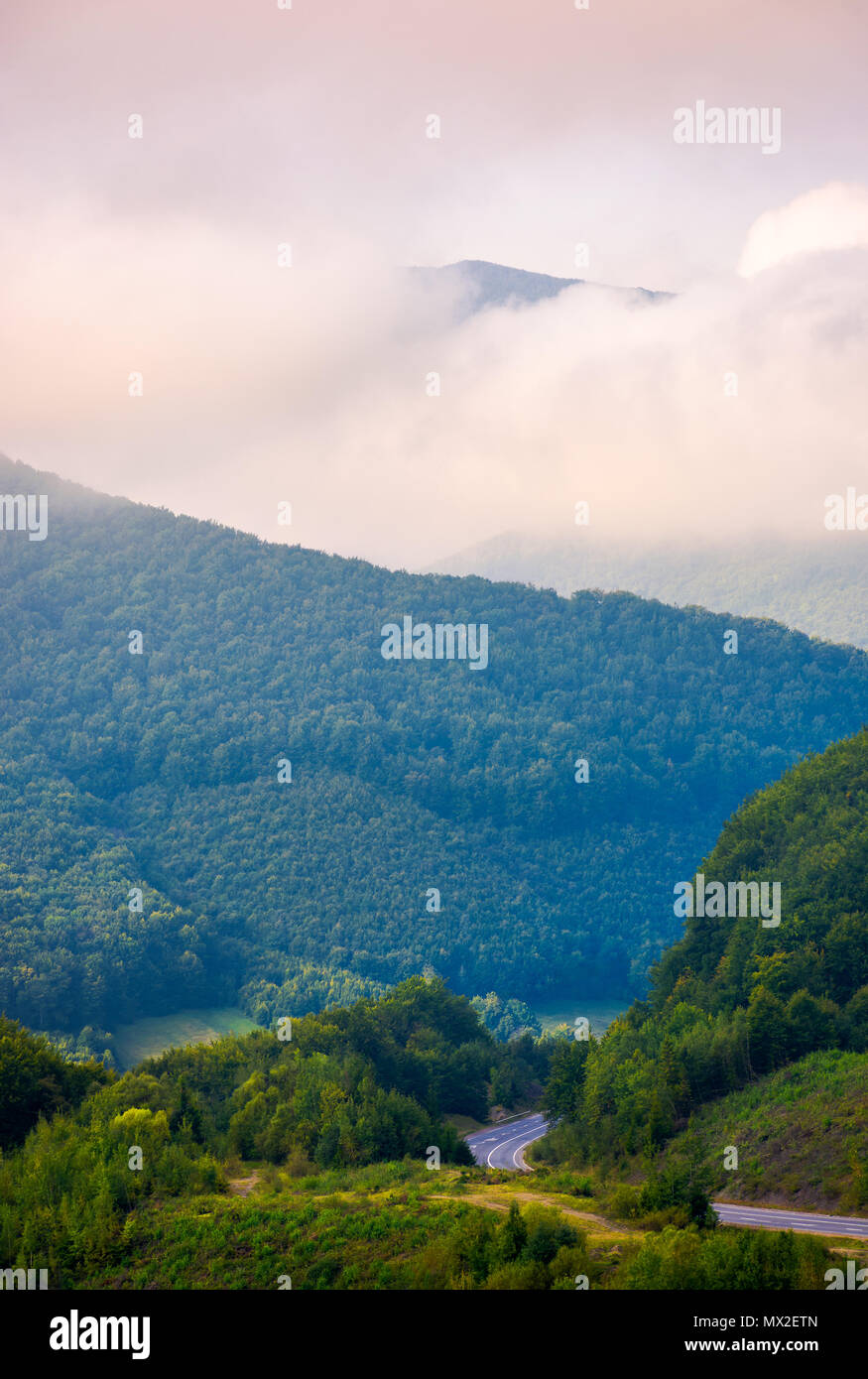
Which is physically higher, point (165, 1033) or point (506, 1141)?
point (506, 1141)

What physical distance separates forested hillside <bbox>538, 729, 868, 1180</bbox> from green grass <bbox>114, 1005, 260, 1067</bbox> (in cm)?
9483

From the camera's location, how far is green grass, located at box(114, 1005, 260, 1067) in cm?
17850

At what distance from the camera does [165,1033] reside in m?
190

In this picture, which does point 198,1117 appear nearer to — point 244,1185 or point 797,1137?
point 244,1185

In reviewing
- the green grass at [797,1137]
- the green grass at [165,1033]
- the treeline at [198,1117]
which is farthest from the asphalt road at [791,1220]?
the green grass at [165,1033]

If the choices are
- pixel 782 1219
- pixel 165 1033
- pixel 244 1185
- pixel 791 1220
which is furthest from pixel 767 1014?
pixel 165 1033

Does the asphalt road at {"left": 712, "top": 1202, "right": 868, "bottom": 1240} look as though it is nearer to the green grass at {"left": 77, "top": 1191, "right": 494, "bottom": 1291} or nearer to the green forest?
the green forest

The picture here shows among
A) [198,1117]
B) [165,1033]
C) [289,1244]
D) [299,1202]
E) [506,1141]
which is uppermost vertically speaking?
[289,1244]

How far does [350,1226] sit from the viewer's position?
43.4 m

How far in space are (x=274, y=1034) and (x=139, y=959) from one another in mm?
100253

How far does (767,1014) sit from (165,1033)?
433 ft
